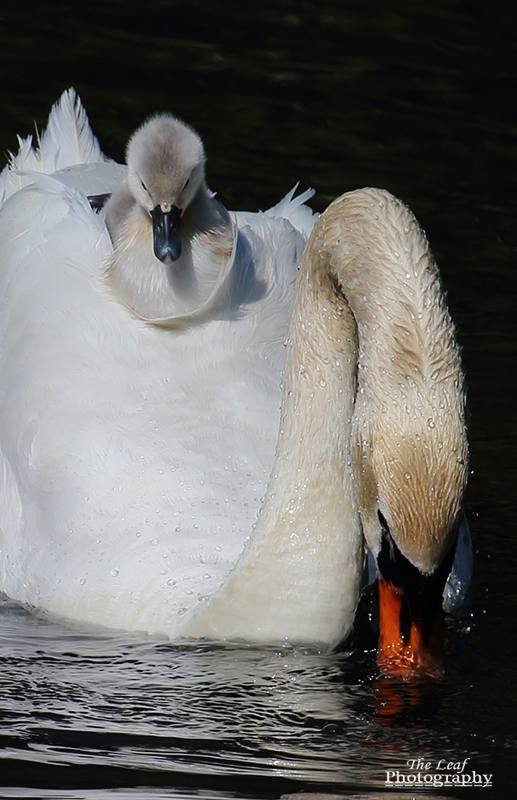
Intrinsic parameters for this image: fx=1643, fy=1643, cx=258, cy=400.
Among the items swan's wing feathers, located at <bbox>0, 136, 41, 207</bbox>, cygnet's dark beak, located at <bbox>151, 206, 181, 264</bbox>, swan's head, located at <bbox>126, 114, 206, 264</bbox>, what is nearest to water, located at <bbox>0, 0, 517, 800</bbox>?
cygnet's dark beak, located at <bbox>151, 206, 181, 264</bbox>

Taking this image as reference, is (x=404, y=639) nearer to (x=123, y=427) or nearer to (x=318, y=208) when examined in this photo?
Result: (x=123, y=427)

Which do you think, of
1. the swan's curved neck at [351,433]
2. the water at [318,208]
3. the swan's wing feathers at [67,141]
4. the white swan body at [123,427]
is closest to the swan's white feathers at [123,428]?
the white swan body at [123,427]

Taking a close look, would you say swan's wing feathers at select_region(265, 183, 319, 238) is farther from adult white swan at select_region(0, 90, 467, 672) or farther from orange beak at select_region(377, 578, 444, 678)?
orange beak at select_region(377, 578, 444, 678)

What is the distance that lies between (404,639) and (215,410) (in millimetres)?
1665

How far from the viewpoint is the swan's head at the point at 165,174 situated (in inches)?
273

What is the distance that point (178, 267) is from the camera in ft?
23.2

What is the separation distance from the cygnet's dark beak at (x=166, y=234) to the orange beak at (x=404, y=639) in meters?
1.96

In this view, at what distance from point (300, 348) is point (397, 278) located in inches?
31.9

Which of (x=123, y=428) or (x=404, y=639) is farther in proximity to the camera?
(x=123, y=428)

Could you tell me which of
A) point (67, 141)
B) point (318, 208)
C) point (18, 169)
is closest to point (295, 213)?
point (67, 141)

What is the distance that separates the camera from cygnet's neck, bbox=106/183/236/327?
7039mm

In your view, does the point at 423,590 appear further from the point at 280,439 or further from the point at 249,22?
the point at 249,22

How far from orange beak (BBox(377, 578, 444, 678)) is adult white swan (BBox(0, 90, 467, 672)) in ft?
0.16

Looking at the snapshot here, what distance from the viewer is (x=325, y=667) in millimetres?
5934
